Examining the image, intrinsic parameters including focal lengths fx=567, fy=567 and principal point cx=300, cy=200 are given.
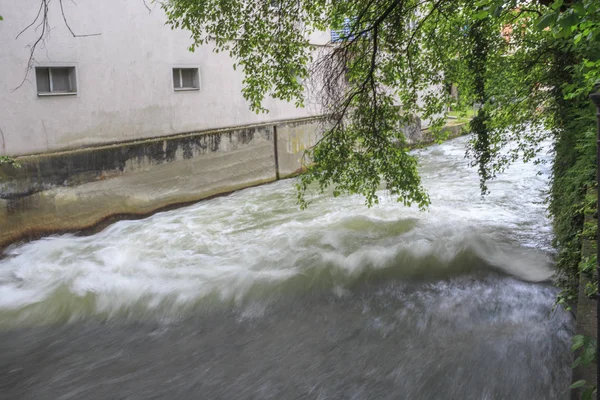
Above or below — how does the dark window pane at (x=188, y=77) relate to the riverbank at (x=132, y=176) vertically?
above

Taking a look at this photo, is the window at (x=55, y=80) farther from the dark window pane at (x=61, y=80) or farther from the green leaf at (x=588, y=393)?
the green leaf at (x=588, y=393)

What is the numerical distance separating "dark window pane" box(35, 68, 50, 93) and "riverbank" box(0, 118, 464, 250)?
3.65ft

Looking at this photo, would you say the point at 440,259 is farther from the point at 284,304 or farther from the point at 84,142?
the point at 84,142

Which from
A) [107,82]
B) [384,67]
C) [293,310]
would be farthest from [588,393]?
[107,82]

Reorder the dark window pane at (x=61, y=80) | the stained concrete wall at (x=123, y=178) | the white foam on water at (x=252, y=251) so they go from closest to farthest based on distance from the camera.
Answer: the white foam on water at (x=252, y=251) → the stained concrete wall at (x=123, y=178) → the dark window pane at (x=61, y=80)

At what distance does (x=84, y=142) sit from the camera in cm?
1021

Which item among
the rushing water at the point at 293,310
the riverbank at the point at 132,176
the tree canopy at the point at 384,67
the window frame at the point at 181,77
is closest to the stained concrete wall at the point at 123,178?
the riverbank at the point at 132,176

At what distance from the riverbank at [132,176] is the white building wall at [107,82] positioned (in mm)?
343

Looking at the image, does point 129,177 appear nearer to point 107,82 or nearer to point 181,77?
point 107,82

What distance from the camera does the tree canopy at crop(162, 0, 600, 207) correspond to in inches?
272

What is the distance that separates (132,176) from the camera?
35.4ft

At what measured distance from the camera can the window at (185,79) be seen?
39.9ft

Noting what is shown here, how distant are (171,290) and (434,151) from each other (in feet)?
43.9

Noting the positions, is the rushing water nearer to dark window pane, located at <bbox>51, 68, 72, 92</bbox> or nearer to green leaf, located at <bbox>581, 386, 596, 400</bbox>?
green leaf, located at <bbox>581, 386, 596, 400</bbox>
